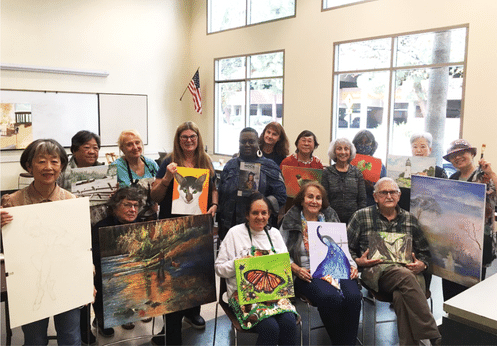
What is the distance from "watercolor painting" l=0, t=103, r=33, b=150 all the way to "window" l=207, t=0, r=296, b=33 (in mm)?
4799

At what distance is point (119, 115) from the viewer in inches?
365

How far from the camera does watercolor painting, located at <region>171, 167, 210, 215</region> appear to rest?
3.08 meters

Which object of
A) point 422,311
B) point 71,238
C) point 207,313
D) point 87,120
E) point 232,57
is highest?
point 232,57

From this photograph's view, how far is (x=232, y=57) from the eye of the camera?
9688 mm

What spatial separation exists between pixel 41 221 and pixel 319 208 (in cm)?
194

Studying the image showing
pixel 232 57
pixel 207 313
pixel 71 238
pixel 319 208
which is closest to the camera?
pixel 71 238

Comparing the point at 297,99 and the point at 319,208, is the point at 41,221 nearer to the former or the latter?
the point at 319,208

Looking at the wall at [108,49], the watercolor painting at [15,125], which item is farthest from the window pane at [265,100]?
the watercolor painting at [15,125]

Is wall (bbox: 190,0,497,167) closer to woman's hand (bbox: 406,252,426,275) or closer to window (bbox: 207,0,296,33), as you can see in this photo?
window (bbox: 207,0,296,33)

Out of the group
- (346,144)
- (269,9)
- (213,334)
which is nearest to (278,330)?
(213,334)

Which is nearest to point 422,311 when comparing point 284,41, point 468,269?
point 468,269

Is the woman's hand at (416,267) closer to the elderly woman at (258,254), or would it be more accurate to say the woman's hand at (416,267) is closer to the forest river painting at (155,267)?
the elderly woman at (258,254)

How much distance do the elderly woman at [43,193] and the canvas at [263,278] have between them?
39.5 inches

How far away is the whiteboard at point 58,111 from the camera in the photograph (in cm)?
794
